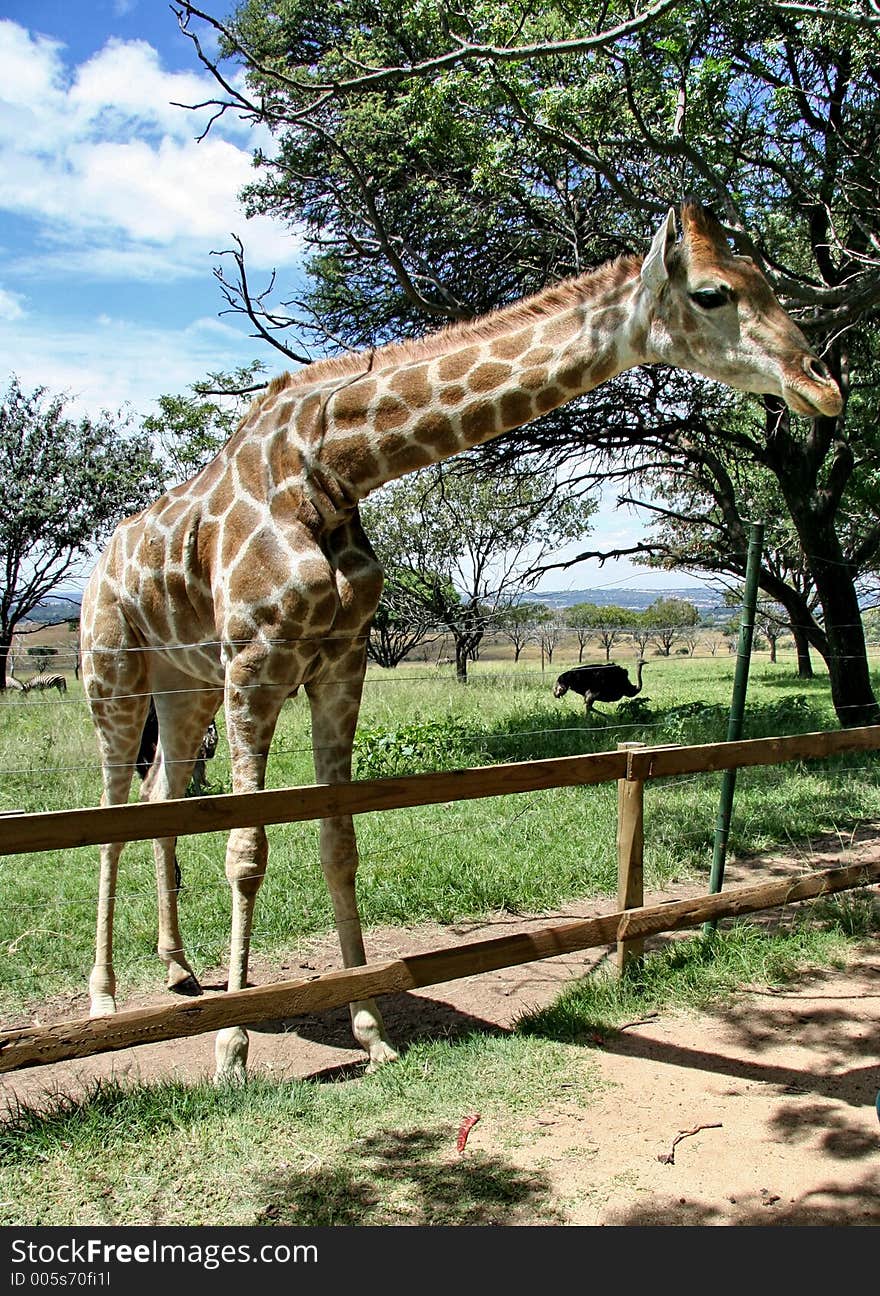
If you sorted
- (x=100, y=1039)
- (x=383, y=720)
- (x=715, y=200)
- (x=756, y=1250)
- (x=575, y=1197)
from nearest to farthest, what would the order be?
(x=756, y=1250)
(x=575, y=1197)
(x=100, y=1039)
(x=715, y=200)
(x=383, y=720)

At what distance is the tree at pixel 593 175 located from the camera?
7.03 m

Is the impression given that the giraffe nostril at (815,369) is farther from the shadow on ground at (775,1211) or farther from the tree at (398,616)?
the tree at (398,616)

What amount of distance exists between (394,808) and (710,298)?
2514 mm

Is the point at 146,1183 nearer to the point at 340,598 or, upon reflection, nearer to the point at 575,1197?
the point at 575,1197

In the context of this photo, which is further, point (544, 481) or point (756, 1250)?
point (544, 481)

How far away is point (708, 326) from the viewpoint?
3.64m

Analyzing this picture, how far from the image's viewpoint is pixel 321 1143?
3.33 metres

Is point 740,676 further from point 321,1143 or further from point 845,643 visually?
point 845,643

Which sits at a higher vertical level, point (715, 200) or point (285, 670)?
point (715, 200)

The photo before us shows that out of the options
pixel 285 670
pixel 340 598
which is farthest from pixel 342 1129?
pixel 340 598

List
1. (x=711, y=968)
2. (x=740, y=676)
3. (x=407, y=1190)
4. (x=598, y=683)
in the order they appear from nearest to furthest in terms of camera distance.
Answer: (x=407, y=1190), (x=711, y=968), (x=740, y=676), (x=598, y=683)

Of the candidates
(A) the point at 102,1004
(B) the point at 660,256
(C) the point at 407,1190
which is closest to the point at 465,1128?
(C) the point at 407,1190

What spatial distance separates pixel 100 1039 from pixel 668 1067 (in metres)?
2.28

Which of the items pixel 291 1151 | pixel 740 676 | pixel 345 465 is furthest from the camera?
pixel 740 676
